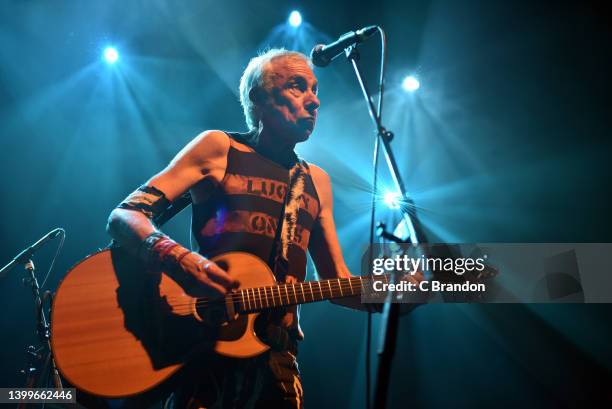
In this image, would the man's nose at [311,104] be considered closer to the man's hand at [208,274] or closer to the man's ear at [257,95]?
the man's ear at [257,95]

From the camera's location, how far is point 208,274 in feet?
6.77

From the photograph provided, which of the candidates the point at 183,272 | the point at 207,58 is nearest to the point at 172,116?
the point at 207,58

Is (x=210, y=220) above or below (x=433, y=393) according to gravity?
above

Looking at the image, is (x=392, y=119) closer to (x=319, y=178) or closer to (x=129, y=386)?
(x=319, y=178)

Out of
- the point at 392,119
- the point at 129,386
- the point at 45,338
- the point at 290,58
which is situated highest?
the point at 392,119

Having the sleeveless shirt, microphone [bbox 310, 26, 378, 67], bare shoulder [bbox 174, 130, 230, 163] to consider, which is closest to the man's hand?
the sleeveless shirt

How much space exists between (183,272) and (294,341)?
32.1 inches

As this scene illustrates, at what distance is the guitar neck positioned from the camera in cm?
215

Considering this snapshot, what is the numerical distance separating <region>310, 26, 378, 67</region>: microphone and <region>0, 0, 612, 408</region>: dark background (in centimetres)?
279

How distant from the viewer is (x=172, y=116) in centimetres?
638

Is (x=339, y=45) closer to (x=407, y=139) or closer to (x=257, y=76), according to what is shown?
(x=257, y=76)

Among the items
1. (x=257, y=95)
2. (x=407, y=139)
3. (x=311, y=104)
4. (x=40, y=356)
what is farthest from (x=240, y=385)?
(x=407, y=139)

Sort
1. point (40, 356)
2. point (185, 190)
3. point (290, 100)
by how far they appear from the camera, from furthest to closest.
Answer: point (40, 356) → point (290, 100) → point (185, 190)

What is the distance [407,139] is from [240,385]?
537cm
